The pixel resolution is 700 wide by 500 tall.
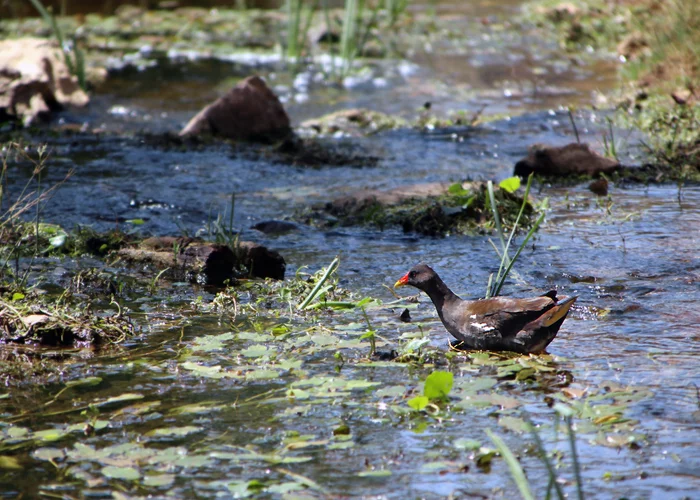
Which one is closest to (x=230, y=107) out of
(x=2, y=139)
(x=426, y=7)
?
(x=2, y=139)

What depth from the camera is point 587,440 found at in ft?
10.5

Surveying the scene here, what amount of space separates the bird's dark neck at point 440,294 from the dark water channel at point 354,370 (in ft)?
0.64

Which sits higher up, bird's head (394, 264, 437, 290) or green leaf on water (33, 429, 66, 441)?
bird's head (394, 264, 437, 290)

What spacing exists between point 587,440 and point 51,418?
205 centimetres

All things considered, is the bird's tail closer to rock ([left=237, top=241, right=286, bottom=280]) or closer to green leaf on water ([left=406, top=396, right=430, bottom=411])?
green leaf on water ([left=406, top=396, right=430, bottom=411])

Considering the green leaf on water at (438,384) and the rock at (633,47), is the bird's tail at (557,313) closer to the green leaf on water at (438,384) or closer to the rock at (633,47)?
the green leaf on water at (438,384)

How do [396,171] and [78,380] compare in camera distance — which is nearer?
[78,380]

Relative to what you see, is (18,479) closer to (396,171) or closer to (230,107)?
(396,171)

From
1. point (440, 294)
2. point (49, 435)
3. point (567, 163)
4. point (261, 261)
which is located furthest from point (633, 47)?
point (49, 435)

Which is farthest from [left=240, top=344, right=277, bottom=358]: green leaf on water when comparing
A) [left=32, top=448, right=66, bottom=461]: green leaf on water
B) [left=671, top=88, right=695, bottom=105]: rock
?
[left=671, top=88, right=695, bottom=105]: rock

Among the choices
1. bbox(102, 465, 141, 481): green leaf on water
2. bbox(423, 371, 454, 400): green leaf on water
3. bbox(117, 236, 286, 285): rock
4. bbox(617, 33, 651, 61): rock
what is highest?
bbox(617, 33, 651, 61): rock

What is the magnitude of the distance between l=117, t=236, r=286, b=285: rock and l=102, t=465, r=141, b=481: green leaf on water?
248 cm

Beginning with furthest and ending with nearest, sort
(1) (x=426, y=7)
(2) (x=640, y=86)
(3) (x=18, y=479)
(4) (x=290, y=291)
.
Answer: (1) (x=426, y=7) → (2) (x=640, y=86) → (4) (x=290, y=291) → (3) (x=18, y=479)

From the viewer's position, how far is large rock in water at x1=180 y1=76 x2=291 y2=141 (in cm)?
948
